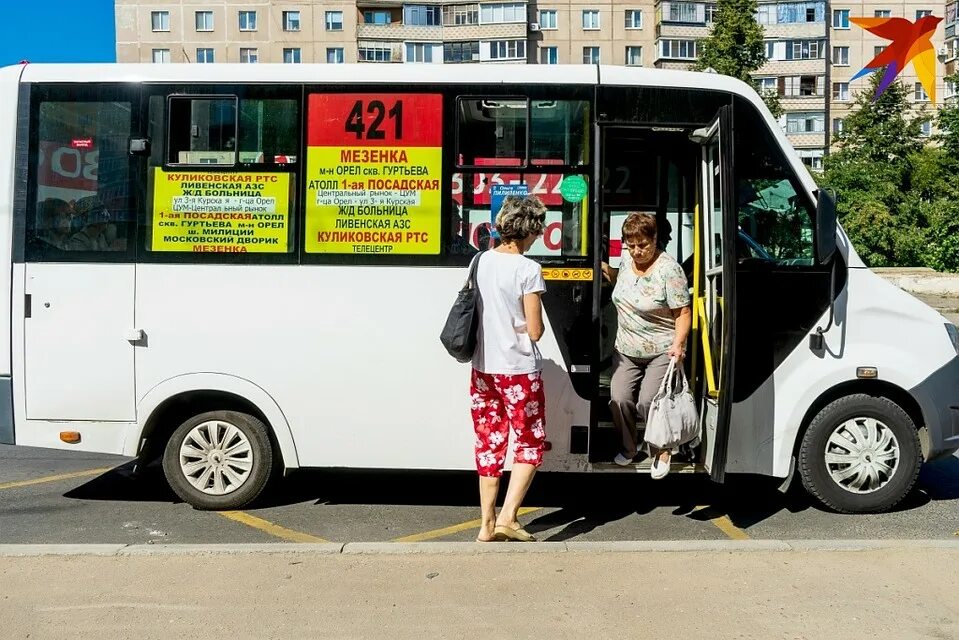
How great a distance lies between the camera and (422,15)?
6719cm

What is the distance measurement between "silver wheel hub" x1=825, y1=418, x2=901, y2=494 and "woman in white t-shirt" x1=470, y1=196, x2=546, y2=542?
1.98 meters

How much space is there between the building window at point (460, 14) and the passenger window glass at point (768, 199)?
206 feet

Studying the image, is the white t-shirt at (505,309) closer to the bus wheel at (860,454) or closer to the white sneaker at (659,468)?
the white sneaker at (659,468)

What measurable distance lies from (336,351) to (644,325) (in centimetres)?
191

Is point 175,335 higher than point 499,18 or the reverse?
the reverse

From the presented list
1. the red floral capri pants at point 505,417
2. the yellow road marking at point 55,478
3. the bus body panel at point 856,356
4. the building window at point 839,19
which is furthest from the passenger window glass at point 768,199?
the building window at point 839,19

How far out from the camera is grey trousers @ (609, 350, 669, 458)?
6090 millimetres

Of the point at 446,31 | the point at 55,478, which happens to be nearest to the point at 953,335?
the point at 55,478

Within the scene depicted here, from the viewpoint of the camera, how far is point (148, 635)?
4.28m

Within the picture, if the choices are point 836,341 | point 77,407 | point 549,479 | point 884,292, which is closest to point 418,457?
point 549,479

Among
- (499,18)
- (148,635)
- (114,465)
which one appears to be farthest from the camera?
(499,18)

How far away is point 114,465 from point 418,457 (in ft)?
10.8

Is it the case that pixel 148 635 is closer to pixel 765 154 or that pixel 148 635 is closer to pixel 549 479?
pixel 549 479

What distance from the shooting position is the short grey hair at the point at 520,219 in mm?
5352
